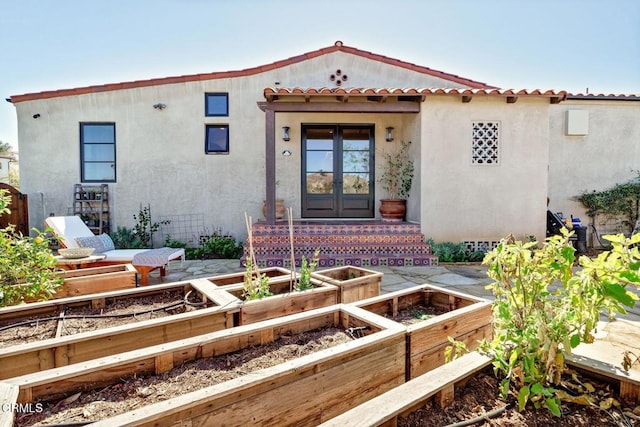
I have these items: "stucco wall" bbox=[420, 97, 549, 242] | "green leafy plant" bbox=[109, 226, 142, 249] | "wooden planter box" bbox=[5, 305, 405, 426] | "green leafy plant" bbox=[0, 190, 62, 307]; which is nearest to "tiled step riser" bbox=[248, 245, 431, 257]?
"stucco wall" bbox=[420, 97, 549, 242]

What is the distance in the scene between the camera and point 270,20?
28.2 ft

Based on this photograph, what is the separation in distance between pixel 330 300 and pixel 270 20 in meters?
8.02

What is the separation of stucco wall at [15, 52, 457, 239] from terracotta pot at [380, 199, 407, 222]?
9.67ft

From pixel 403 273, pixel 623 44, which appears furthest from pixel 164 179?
pixel 623 44

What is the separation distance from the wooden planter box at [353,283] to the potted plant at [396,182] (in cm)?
435

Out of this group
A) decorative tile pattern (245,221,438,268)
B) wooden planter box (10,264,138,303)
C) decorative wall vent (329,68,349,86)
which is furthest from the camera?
decorative wall vent (329,68,349,86)

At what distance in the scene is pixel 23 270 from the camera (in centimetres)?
276

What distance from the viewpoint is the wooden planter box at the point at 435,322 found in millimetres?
2002

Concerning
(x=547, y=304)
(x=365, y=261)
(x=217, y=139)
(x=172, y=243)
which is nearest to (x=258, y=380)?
(x=547, y=304)

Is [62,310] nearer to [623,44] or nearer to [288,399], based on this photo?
[288,399]

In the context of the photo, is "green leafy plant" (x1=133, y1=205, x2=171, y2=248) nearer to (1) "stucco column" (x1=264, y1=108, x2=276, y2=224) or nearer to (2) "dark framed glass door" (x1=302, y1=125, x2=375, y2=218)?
(1) "stucco column" (x1=264, y1=108, x2=276, y2=224)

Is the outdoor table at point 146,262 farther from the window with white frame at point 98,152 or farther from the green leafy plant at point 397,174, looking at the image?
the green leafy plant at point 397,174

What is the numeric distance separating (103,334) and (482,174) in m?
7.01

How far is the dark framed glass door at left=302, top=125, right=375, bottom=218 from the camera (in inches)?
335
